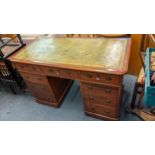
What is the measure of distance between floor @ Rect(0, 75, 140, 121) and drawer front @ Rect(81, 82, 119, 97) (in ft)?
1.60

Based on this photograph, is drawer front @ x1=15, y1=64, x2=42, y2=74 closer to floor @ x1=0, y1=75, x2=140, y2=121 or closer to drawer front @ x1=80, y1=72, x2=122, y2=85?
drawer front @ x1=80, y1=72, x2=122, y2=85

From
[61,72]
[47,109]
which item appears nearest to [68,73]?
[61,72]

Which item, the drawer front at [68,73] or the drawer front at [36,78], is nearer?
the drawer front at [68,73]

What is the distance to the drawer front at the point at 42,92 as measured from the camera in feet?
5.65

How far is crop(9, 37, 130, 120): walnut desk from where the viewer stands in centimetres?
119

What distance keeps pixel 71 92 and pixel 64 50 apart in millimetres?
818

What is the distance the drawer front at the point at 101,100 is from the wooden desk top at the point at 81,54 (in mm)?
357

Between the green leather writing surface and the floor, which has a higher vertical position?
the green leather writing surface

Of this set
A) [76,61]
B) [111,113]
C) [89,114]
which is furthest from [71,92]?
[76,61]

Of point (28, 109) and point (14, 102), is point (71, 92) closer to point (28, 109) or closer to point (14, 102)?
point (28, 109)

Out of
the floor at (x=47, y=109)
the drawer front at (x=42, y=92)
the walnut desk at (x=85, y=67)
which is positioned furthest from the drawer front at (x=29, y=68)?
the floor at (x=47, y=109)

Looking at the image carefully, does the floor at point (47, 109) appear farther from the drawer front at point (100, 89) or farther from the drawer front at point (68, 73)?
the drawer front at point (68, 73)

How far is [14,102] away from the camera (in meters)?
2.12

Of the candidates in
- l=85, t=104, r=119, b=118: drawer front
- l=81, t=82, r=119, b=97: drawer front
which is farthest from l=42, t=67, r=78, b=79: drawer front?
l=85, t=104, r=119, b=118: drawer front
